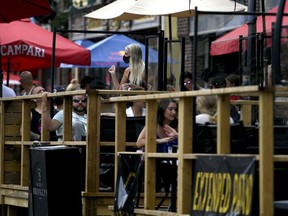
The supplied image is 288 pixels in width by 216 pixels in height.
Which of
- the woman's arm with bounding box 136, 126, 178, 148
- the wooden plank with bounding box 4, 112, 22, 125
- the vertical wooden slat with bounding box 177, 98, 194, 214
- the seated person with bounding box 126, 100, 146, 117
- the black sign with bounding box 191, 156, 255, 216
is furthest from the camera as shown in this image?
the wooden plank with bounding box 4, 112, 22, 125

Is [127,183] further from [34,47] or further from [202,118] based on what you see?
[34,47]

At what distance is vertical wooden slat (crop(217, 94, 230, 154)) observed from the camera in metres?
8.31

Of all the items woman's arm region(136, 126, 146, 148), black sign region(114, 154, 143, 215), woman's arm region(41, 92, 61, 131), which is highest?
woman's arm region(41, 92, 61, 131)

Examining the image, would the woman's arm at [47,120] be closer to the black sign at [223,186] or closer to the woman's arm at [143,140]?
the woman's arm at [143,140]

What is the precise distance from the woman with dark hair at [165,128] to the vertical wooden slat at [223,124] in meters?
1.77

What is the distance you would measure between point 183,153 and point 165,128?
4.74ft

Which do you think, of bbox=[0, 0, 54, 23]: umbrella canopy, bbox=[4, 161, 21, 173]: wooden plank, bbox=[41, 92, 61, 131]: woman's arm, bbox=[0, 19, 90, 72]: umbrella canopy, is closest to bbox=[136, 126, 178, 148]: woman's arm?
bbox=[41, 92, 61, 131]: woman's arm

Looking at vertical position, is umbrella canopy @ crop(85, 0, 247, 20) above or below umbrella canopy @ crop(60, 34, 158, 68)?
below

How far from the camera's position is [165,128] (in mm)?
10375

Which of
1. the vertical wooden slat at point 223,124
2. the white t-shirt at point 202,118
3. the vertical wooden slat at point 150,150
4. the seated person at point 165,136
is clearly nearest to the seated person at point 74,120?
the seated person at point 165,136

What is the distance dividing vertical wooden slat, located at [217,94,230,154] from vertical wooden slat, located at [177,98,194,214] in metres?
0.62

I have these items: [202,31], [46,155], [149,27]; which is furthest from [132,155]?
[149,27]

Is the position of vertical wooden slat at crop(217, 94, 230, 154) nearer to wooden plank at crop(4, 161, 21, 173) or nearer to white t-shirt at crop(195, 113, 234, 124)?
white t-shirt at crop(195, 113, 234, 124)

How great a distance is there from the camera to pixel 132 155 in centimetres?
1015
